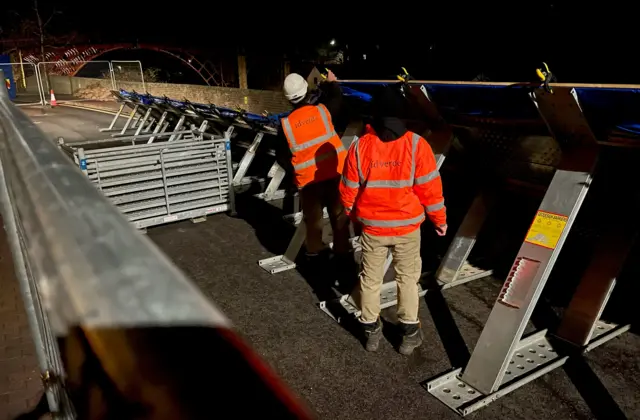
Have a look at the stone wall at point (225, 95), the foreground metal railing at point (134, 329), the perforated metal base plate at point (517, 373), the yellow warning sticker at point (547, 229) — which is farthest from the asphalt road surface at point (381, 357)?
the stone wall at point (225, 95)

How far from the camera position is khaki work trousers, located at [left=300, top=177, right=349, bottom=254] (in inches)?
192

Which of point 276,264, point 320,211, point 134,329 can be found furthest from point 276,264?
point 134,329

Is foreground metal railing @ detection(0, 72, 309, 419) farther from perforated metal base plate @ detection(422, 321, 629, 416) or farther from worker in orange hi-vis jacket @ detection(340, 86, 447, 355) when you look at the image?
perforated metal base plate @ detection(422, 321, 629, 416)

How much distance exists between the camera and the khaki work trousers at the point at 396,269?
344cm

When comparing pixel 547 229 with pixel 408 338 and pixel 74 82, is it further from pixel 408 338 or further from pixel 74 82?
pixel 74 82

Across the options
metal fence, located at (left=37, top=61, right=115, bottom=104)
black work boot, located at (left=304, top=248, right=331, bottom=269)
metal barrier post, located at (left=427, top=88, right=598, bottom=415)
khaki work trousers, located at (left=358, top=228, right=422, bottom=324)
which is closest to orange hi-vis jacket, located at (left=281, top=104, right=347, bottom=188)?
black work boot, located at (left=304, top=248, right=331, bottom=269)

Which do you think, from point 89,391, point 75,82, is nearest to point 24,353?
point 89,391

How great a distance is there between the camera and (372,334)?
3.59m

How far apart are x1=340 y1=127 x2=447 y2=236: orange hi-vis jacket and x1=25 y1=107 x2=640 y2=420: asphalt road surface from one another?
3.25 ft

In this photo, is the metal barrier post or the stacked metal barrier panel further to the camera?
the stacked metal barrier panel

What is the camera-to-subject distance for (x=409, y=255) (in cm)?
346

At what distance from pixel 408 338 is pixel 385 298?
2.93 feet

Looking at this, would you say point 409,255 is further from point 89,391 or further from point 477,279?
point 89,391

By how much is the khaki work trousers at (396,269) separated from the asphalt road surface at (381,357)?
347mm
